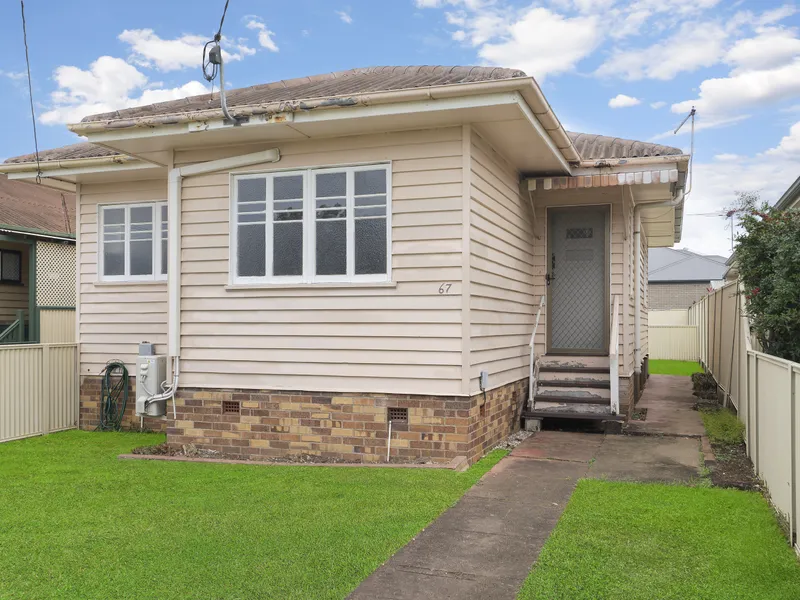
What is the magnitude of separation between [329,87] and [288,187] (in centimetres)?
130

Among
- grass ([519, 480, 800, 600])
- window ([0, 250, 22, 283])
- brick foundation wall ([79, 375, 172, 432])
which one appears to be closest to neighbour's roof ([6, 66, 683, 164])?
brick foundation wall ([79, 375, 172, 432])

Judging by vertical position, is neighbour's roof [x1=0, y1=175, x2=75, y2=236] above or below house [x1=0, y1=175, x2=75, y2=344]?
above

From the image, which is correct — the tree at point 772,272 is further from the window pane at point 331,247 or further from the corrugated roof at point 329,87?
the window pane at point 331,247

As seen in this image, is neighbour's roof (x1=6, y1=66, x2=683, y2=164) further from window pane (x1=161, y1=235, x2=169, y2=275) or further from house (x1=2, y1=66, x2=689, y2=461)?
window pane (x1=161, y1=235, x2=169, y2=275)

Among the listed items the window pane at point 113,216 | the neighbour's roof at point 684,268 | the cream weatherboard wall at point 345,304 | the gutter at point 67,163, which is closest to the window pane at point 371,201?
the cream weatherboard wall at point 345,304

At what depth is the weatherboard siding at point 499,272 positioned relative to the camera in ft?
24.0

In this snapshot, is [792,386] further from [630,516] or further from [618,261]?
[618,261]

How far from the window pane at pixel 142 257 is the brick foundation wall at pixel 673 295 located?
3549cm

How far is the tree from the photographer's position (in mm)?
6770

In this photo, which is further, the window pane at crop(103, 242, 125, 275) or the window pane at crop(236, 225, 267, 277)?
the window pane at crop(103, 242, 125, 275)

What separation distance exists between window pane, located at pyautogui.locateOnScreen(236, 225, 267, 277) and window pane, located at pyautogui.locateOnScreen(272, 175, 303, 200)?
0.41 metres

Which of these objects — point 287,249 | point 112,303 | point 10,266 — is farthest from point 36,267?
point 287,249

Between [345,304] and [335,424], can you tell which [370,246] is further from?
Answer: [335,424]

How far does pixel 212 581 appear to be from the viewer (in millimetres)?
4035
